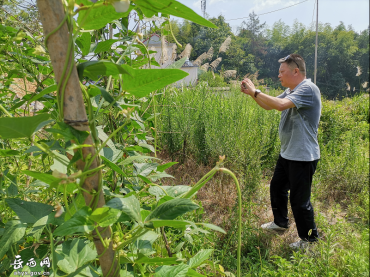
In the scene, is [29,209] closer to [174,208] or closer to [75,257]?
[75,257]

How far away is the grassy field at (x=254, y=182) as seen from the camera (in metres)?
1.44

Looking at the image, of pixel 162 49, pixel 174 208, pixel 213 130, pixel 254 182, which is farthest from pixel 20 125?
pixel 213 130

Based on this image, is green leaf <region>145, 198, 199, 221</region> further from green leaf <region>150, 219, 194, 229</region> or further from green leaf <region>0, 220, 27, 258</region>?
green leaf <region>0, 220, 27, 258</region>

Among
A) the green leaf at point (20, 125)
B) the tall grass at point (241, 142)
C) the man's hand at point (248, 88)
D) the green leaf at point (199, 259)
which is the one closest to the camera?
the green leaf at point (20, 125)

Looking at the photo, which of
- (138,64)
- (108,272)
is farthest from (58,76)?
(138,64)

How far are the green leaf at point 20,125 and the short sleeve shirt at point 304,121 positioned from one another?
1564 mm

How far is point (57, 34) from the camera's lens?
0.86ft

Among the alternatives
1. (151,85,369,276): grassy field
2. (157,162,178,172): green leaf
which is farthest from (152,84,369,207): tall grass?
(157,162,178,172): green leaf

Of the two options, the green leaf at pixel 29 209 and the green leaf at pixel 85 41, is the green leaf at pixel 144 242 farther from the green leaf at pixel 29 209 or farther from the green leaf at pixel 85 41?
Result: the green leaf at pixel 85 41

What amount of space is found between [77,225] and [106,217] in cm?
3

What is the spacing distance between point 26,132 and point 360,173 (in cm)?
279

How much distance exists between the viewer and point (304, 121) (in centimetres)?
164

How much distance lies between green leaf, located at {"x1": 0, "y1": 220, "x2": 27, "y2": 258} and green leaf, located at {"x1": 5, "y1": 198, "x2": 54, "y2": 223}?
0.04 meters

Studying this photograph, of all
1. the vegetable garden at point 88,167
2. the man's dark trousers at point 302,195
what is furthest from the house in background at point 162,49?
the man's dark trousers at point 302,195
